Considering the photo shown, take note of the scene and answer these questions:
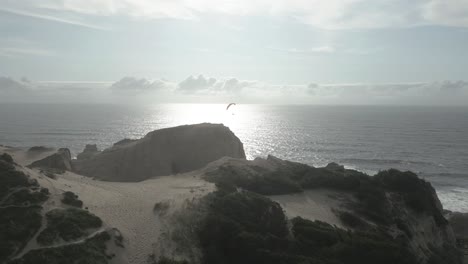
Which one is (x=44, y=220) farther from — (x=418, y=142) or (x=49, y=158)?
(x=418, y=142)

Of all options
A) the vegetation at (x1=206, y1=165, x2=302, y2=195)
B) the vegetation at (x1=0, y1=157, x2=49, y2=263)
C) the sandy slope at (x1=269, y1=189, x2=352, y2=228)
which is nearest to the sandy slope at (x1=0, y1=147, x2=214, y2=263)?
the vegetation at (x1=0, y1=157, x2=49, y2=263)

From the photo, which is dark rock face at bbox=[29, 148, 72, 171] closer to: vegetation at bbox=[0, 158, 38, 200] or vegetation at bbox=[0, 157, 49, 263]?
vegetation at bbox=[0, 157, 49, 263]

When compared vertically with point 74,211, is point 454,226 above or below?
below

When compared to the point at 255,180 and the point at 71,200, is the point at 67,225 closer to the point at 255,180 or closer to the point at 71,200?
the point at 71,200

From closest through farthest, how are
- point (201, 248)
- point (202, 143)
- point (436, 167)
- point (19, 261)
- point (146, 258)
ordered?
point (19, 261), point (146, 258), point (201, 248), point (202, 143), point (436, 167)

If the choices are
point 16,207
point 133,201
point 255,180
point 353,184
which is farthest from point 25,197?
point 353,184

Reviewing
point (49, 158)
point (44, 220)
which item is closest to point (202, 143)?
point (49, 158)
